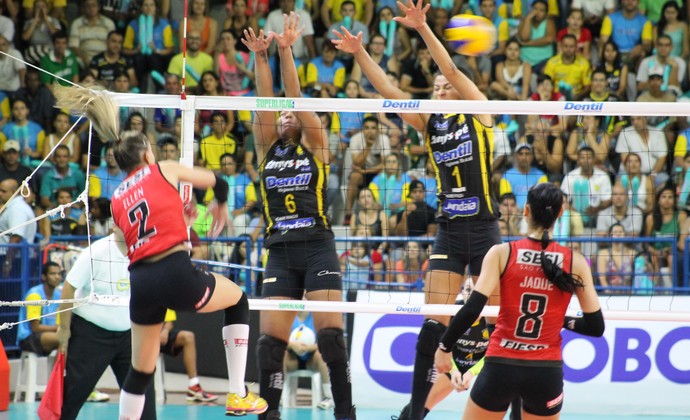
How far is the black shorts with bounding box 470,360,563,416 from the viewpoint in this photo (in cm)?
517

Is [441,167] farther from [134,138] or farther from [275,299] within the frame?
[134,138]

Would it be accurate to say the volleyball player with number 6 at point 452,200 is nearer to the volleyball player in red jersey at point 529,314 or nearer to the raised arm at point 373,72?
the raised arm at point 373,72

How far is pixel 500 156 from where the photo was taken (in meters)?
13.2

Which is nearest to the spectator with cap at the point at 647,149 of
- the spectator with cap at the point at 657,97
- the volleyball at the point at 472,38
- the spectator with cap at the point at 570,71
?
the spectator with cap at the point at 657,97

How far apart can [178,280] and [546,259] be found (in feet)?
6.59

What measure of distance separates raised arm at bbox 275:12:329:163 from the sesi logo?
3.37 m

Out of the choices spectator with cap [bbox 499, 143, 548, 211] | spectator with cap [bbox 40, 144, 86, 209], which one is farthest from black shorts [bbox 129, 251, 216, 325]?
spectator with cap [bbox 40, 144, 86, 209]

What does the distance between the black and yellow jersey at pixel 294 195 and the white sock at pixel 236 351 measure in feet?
4.15

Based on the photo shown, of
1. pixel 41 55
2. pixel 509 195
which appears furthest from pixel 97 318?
pixel 41 55

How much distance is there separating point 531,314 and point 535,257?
30 cm

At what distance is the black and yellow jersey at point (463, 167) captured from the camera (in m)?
7.01

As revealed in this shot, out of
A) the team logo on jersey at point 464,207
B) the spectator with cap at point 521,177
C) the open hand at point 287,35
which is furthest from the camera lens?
the spectator with cap at point 521,177

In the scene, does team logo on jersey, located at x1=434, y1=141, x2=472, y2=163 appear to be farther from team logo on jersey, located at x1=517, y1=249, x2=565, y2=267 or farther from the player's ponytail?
team logo on jersey, located at x1=517, y1=249, x2=565, y2=267

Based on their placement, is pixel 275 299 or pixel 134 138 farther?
pixel 275 299
